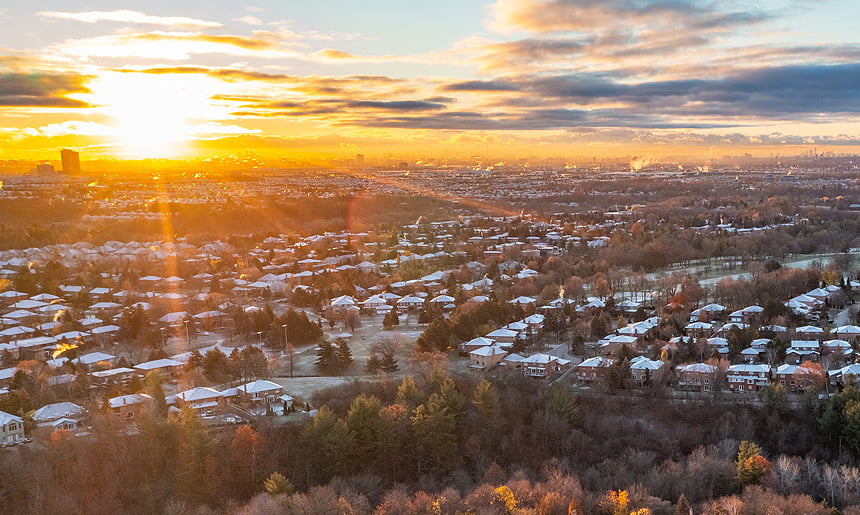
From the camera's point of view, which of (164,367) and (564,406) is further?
(164,367)

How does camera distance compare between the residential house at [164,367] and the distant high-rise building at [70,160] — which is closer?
the residential house at [164,367]

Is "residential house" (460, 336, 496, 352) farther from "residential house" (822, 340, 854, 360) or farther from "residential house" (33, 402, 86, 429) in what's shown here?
"residential house" (33, 402, 86, 429)

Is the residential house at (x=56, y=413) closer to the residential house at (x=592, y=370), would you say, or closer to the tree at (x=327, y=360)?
the tree at (x=327, y=360)

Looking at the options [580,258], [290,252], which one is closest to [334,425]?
[580,258]

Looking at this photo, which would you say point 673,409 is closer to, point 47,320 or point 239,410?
point 239,410

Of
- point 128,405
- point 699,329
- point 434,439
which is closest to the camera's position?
point 434,439

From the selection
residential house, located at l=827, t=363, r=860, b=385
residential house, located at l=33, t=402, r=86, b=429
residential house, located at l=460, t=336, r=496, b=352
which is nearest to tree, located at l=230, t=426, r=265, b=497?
residential house, located at l=33, t=402, r=86, b=429

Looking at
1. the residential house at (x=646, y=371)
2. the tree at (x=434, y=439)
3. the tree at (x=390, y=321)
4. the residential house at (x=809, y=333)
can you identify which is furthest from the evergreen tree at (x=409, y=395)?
the residential house at (x=809, y=333)

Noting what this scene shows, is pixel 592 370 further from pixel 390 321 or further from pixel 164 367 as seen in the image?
pixel 164 367

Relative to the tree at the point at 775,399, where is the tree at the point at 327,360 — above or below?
→ above

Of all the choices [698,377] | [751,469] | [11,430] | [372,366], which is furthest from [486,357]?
[11,430]

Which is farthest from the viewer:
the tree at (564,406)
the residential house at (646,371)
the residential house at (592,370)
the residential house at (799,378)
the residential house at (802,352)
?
the residential house at (802,352)
